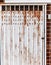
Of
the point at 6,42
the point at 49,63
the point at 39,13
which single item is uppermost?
the point at 39,13

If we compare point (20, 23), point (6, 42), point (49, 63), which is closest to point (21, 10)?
point (20, 23)

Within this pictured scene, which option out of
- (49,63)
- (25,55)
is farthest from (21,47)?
(49,63)

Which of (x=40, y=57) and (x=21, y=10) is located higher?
(x=21, y=10)

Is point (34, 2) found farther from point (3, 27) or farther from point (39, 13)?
point (3, 27)

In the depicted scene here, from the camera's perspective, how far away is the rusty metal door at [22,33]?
719cm

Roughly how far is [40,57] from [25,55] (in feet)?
1.09

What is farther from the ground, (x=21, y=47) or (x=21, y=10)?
(x=21, y=10)

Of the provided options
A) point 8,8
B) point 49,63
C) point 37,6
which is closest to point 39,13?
point 37,6

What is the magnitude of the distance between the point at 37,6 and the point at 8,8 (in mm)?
637

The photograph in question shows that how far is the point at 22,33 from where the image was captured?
7.20 meters

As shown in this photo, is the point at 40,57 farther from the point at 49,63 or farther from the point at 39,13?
the point at 39,13

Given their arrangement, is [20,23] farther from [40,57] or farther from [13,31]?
[40,57]

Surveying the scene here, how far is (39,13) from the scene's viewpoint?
23.6 ft

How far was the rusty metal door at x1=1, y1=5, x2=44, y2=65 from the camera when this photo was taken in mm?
7191
